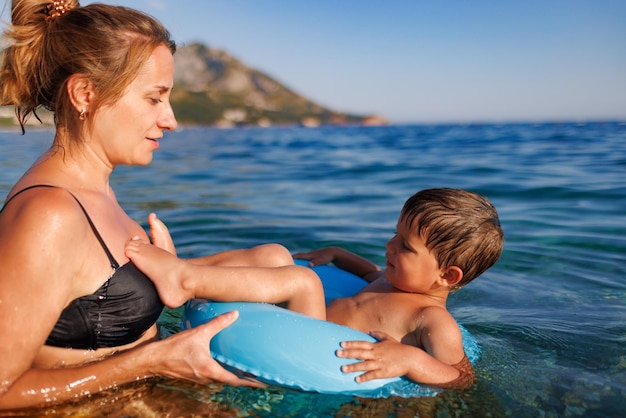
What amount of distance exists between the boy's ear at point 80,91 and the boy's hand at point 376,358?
5.11 ft

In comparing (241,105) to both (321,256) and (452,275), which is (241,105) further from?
(452,275)

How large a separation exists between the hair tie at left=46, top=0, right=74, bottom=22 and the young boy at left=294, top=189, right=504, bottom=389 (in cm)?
203

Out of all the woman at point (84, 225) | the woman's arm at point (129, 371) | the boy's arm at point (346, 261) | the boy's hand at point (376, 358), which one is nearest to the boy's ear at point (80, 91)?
the woman at point (84, 225)

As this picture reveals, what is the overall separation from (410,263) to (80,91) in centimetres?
196

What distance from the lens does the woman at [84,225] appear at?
2146mm

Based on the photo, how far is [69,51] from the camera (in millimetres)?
2432

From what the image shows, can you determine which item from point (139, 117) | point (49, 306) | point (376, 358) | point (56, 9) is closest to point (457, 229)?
point (376, 358)

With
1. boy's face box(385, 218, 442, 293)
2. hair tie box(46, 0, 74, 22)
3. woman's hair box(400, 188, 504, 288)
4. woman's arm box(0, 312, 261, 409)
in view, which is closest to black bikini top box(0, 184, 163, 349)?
woman's arm box(0, 312, 261, 409)

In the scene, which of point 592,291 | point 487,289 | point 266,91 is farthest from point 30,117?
point 266,91

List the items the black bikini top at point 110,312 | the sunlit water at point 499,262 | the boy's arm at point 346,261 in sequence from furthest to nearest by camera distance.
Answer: the boy's arm at point 346,261 → the sunlit water at point 499,262 → the black bikini top at point 110,312

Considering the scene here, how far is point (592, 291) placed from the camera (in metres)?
4.80

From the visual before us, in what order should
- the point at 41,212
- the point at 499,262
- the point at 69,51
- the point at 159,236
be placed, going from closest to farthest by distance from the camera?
the point at 41,212 → the point at 69,51 → the point at 159,236 → the point at 499,262

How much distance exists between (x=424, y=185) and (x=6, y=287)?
9.61 m

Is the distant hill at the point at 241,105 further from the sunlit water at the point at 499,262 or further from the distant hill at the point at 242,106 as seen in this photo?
the sunlit water at the point at 499,262
